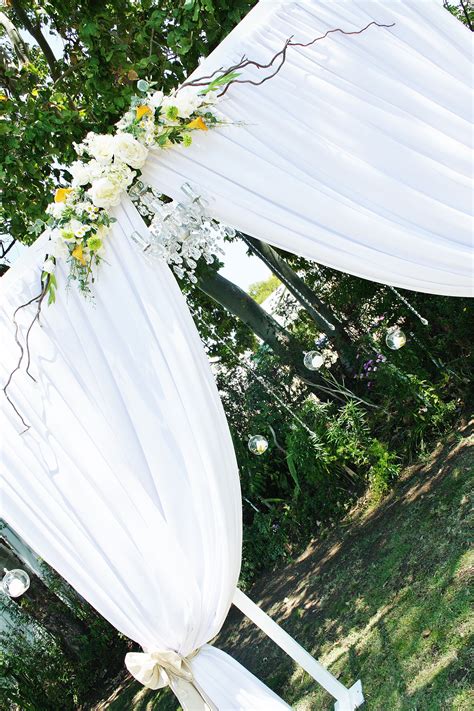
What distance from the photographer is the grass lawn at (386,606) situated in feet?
10.7

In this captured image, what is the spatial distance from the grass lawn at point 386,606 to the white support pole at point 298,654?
0.31 ft

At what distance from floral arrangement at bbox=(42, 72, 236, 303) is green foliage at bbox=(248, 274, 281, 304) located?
5549 mm

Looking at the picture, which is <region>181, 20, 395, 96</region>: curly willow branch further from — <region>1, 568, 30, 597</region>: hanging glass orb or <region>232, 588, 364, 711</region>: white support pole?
<region>1, 568, 30, 597</region>: hanging glass orb

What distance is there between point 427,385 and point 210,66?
3.06m

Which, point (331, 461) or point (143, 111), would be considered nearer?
point (143, 111)

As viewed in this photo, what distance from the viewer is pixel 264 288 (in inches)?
339

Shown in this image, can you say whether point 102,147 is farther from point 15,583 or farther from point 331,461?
point 331,461

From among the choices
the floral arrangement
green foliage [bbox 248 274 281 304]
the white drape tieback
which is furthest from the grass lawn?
green foliage [bbox 248 274 281 304]

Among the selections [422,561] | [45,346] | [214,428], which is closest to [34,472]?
[45,346]

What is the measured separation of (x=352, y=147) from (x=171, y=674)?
219cm

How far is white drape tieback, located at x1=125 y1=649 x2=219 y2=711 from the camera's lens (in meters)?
2.98

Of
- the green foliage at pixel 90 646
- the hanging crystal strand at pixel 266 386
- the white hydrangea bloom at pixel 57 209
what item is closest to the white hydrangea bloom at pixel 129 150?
the white hydrangea bloom at pixel 57 209

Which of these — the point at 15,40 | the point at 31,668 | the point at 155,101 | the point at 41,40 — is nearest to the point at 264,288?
the point at 41,40

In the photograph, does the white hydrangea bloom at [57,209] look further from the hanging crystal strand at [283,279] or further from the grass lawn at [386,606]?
the hanging crystal strand at [283,279]
